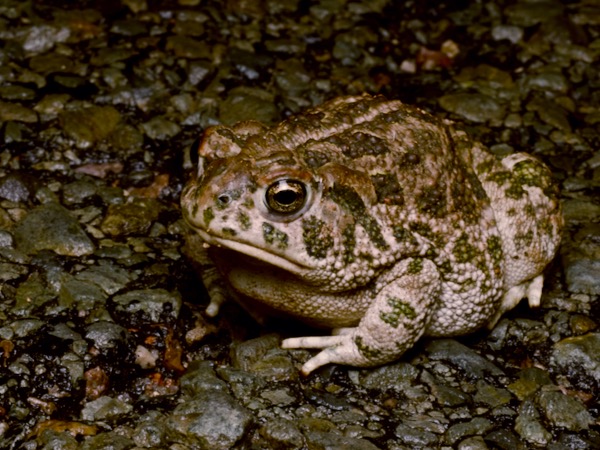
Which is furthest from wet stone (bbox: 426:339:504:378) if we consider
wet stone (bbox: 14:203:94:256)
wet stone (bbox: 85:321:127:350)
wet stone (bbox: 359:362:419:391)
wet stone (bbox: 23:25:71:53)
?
wet stone (bbox: 23:25:71:53)

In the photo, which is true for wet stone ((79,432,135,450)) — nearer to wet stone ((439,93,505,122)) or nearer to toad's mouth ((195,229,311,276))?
toad's mouth ((195,229,311,276))

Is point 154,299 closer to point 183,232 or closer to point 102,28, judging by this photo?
point 183,232

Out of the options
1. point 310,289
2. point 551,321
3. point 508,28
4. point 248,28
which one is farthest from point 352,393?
point 508,28

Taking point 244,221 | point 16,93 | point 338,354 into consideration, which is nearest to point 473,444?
point 338,354

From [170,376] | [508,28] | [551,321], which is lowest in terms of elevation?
[170,376]

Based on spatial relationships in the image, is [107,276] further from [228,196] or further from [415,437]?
[415,437]

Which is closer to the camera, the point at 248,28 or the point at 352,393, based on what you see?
the point at 352,393

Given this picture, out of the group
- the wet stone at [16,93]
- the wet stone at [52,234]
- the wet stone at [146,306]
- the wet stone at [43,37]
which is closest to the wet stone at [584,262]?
the wet stone at [146,306]
